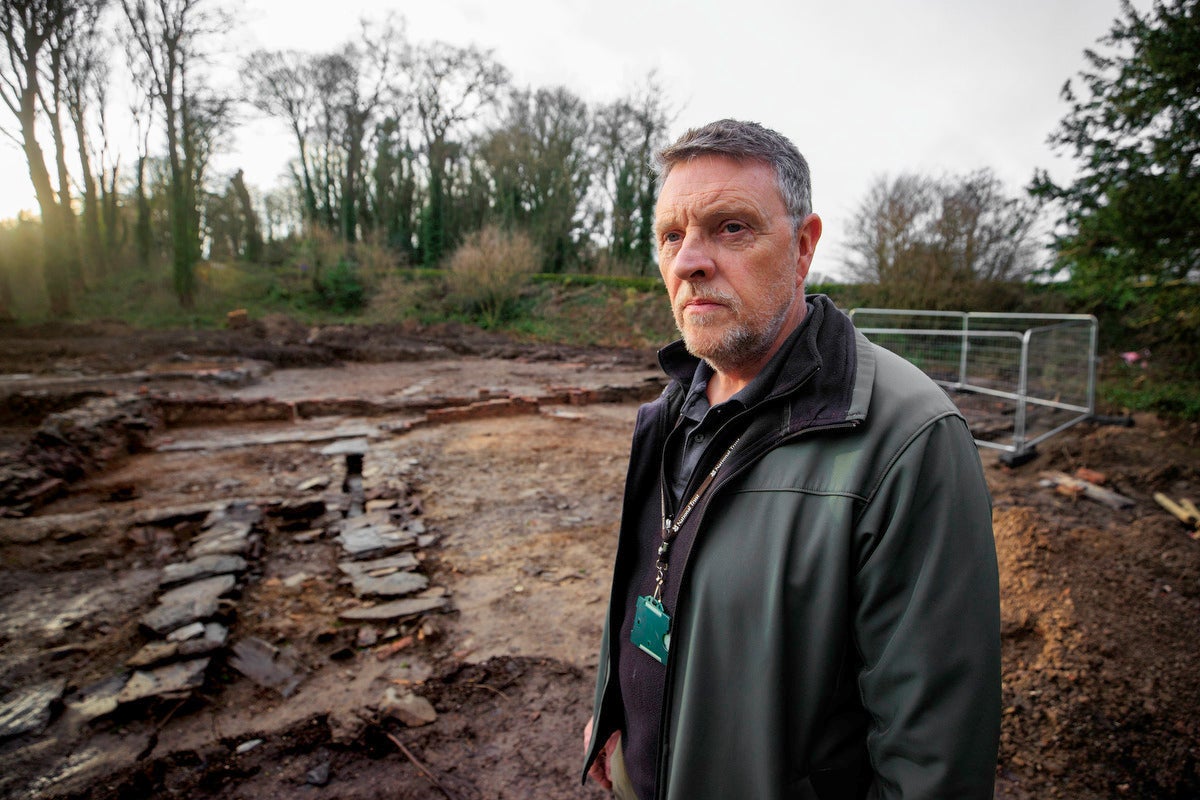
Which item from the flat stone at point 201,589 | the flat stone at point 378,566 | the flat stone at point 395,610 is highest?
the flat stone at point 201,589

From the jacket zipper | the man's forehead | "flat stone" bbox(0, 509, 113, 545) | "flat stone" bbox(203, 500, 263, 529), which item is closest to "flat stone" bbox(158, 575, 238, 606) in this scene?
"flat stone" bbox(203, 500, 263, 529)

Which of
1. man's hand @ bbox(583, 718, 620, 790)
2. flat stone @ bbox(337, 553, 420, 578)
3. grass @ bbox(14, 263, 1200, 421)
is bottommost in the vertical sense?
flat stone @ bbox(337, 553, 420, 578)

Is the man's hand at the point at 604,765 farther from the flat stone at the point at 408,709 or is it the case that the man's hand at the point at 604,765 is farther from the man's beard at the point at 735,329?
the flat stone at the point at 408,709

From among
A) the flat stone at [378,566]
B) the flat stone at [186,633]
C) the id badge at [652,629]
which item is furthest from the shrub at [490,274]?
the id badge at [652,629]

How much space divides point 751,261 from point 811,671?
3.03ft

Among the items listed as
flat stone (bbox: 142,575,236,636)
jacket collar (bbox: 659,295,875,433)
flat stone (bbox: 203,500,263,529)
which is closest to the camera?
jacket collar (bbox: 659,295,875,433)

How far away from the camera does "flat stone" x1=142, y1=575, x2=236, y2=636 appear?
369 centimetres

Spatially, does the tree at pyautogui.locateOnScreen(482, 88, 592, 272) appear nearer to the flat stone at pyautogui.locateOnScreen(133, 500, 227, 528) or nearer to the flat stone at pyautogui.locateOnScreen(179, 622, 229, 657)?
the flat stone at pyautogui.locateOnScreen(133, 500, 227, 528)

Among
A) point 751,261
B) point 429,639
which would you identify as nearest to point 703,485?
point 751,261

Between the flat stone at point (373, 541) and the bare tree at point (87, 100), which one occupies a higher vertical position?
the bare tree at point (87, 100)

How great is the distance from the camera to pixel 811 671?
115cm

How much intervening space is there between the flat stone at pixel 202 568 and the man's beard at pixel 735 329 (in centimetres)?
441

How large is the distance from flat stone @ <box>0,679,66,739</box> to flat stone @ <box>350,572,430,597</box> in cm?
165

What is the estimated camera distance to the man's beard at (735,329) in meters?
1.47
